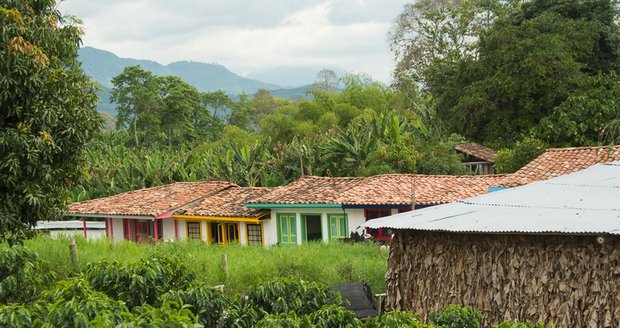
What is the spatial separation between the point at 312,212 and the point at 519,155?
7871mm

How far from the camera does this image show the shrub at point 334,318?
690 cm

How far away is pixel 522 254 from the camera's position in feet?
38.2

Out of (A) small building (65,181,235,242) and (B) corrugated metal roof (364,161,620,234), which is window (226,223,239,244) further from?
(B) corrugated metal roof (364,161,620,234)

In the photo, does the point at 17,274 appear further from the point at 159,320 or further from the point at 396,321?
the point at 159,320

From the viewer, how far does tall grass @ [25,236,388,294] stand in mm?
16047

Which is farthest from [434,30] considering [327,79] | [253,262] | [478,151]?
[327,79]

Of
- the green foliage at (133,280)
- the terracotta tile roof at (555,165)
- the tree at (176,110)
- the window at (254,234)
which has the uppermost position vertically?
the tree at (176,110)

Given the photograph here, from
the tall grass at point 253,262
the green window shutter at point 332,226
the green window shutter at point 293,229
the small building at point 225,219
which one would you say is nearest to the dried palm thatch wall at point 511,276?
the tall grass at point 253,262

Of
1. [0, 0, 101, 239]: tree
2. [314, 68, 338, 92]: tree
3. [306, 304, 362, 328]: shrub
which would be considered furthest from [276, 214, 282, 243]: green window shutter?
[314, 68, 338, 92]: tree

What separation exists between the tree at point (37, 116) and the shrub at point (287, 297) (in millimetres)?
4926

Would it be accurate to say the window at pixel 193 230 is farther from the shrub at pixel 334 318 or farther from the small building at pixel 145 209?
the shrub at pixel 334 318

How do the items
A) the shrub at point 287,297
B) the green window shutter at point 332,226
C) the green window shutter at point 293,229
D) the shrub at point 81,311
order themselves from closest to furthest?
the shrub at point 81,311
the shrub at point 287,297
the green window shutter at point 332,226
the green window shutter at point 293,229

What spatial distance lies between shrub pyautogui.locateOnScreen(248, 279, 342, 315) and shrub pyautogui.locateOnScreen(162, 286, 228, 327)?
52 cm

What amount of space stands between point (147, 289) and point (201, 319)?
66 cm
